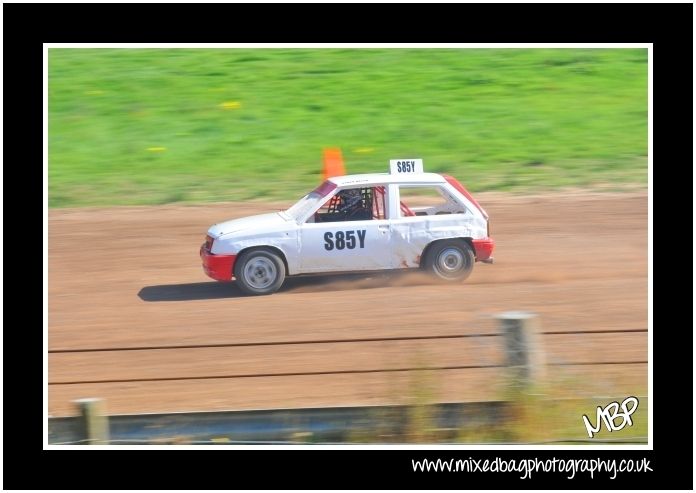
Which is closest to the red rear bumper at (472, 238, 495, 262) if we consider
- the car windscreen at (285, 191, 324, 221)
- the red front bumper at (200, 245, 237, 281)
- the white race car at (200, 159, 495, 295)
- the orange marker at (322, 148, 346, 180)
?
the white race car at (200, 159, 495, 295)

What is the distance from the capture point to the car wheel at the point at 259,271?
11.8m

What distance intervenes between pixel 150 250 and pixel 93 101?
7652 mm

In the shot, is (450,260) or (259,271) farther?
(450,260)

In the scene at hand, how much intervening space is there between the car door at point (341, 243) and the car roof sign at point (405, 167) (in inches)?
29.0

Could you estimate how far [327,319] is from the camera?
11.1 meters

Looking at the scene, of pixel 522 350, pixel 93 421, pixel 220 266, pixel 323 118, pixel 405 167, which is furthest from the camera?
pixel 323 118

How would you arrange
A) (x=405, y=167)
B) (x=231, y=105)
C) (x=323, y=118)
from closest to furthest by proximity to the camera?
(x=405, y=167), (x=323, y=118), (x=231, y=105)

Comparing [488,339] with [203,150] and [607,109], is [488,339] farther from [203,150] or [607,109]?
[607,109]

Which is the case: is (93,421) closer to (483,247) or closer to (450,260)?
(450,260)

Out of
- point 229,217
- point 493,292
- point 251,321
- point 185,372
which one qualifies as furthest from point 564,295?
point 229,217

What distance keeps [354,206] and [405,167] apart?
0.85 meters

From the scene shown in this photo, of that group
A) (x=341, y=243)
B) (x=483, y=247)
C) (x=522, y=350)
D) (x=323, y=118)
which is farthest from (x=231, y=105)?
(x=522, y=350)

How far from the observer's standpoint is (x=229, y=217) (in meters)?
15.5

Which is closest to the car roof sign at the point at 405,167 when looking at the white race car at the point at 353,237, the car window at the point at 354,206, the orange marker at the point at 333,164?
the white race car at the point at 353,237
